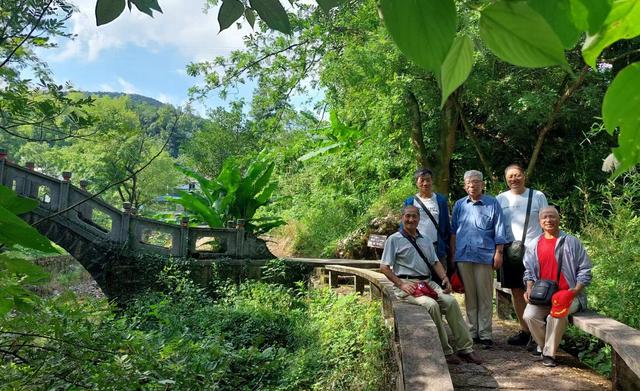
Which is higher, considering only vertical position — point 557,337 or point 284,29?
point 284,29

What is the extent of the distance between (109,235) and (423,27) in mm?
10029

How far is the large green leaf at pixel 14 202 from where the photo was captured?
0.69m

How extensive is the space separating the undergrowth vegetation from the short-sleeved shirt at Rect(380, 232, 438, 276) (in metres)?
0.66

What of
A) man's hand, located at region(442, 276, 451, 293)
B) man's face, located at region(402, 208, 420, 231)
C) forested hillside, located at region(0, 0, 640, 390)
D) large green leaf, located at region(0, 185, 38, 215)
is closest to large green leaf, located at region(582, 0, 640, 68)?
forested hillside, located at region(0, 0, 640, 390)

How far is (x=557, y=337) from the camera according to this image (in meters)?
3.11

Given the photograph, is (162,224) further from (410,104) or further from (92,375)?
(92,375)

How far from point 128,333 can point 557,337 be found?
2.76 meters

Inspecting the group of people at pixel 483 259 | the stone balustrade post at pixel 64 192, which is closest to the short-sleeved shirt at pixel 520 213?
the group of people at pixel 483 259

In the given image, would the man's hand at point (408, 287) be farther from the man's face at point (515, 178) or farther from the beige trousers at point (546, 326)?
the man's face at point (515, 178)

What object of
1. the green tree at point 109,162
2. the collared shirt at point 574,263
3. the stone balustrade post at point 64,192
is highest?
the green tree at point 109,162

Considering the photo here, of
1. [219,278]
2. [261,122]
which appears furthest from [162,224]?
[261,122]

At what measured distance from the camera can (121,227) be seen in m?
9.47

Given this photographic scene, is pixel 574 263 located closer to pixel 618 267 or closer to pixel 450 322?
pixel 450 322

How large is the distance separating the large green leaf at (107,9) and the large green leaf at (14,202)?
0.28 metres
